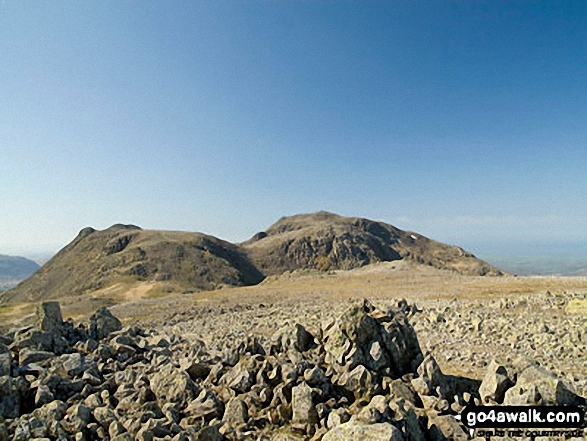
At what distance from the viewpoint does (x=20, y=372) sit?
40.4 feet

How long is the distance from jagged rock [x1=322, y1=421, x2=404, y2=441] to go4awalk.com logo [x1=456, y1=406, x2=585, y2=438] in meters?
2.86

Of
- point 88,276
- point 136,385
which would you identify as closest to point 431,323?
point 136,385

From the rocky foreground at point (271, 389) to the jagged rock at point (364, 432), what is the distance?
24 millimetres

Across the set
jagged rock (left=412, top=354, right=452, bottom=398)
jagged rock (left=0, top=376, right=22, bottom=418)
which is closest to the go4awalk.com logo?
jagged rock (left=412, top=354, right=452, bottom=398)

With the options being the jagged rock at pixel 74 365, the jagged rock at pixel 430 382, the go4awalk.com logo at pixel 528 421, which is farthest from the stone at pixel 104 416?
the go4awalk.com logo at pixel 528 421

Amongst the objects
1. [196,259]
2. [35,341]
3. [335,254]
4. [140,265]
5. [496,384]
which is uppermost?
[335,254]

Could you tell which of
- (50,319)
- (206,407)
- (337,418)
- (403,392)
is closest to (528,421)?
(403,392)

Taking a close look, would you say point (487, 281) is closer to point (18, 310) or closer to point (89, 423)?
point (89, 423)

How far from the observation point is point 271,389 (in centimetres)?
1132

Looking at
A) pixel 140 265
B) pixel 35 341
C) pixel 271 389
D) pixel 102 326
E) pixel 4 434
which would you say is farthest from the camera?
pixel 140 265

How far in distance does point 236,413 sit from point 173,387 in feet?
8.60

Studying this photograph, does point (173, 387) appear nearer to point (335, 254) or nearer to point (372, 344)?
point (372, 344)

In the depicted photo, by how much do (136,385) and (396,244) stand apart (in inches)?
6795

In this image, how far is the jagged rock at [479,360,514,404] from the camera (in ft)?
33.2
